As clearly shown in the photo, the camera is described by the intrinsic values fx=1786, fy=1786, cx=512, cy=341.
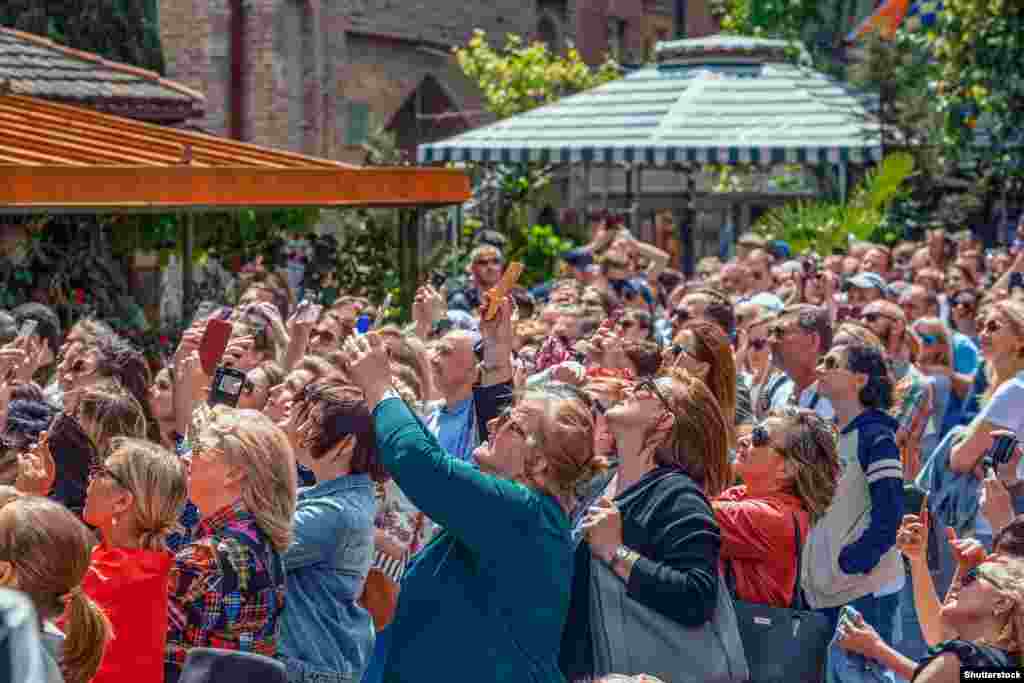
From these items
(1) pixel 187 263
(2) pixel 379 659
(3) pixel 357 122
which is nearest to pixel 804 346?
(2) pixel 379 659

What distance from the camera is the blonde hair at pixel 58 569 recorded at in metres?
4.36

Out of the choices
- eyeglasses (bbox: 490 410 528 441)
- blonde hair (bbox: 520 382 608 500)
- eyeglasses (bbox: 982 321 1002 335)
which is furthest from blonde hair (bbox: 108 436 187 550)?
eyeglasses (bbox: 982 321 1002 335)

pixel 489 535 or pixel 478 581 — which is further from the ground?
pixel 489 535

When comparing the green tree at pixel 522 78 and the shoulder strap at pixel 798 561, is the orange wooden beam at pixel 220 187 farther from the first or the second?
the green tree at pixel 522 78

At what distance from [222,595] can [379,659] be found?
1.70 ft

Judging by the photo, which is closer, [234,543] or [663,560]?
[234,543]

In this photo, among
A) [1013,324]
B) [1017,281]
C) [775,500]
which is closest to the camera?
[775,500]

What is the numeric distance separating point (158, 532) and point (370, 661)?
2.35 ft

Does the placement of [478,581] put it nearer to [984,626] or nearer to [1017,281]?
[984,626]

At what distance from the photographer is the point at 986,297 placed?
1130cm

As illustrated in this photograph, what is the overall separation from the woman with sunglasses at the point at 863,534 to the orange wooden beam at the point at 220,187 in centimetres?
542

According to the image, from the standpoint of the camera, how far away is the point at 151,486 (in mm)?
5078

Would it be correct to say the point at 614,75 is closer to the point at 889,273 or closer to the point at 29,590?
the point at 889,273

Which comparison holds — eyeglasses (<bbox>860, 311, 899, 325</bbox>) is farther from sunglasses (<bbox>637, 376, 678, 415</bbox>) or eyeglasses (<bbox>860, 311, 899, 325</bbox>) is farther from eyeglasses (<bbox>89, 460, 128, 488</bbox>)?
eyeglasses (<bbox>89, 460, 128, 488</bbox>)
